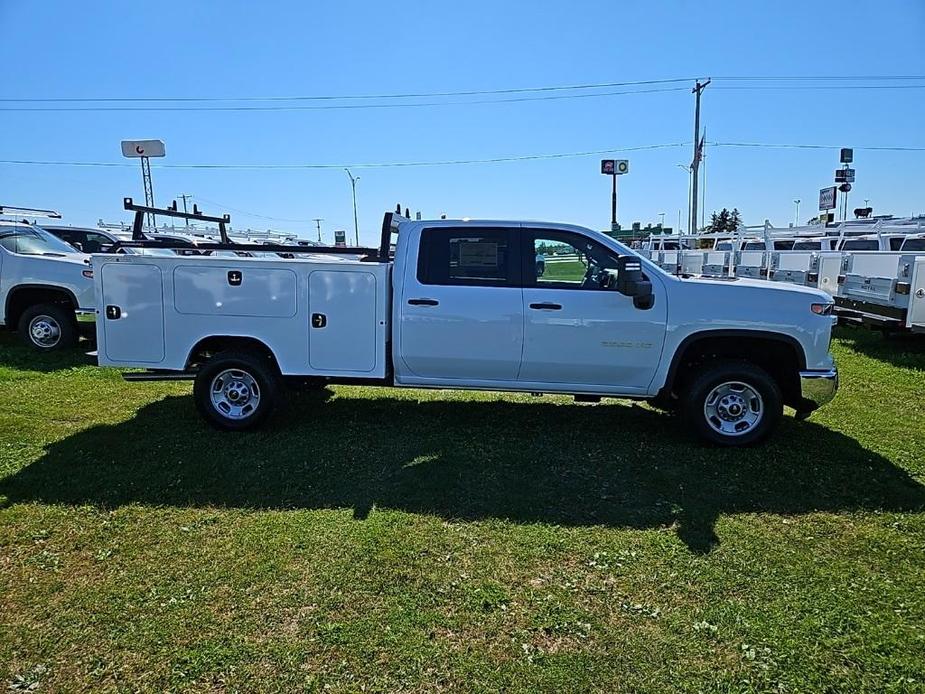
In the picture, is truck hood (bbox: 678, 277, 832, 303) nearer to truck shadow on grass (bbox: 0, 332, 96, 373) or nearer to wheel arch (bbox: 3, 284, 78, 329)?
truck shadow on grass (bbox: 0, 332, 96, 373)

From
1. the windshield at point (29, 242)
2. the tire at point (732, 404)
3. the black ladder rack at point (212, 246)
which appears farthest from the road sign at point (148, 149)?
the tire at point (732, 404)

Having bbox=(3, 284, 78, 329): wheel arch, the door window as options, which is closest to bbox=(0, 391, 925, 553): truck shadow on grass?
the door window

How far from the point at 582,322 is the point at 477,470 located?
1510 millimetres

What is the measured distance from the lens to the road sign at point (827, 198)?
116 feet

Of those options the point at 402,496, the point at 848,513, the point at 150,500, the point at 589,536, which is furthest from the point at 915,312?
the point at 150,500

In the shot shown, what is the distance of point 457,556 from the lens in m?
3.68

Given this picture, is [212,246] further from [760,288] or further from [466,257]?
[760,288]

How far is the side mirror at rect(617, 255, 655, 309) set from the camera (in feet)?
16.6

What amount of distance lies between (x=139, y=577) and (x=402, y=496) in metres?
1.69

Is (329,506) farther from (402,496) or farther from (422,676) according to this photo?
(422,676)

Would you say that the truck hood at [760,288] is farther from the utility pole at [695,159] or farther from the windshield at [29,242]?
the utility pole at [695,159]

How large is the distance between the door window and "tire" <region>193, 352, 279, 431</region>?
2.46m

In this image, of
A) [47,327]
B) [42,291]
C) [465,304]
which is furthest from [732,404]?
[42,291]

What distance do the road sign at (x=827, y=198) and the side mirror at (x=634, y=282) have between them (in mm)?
35449
